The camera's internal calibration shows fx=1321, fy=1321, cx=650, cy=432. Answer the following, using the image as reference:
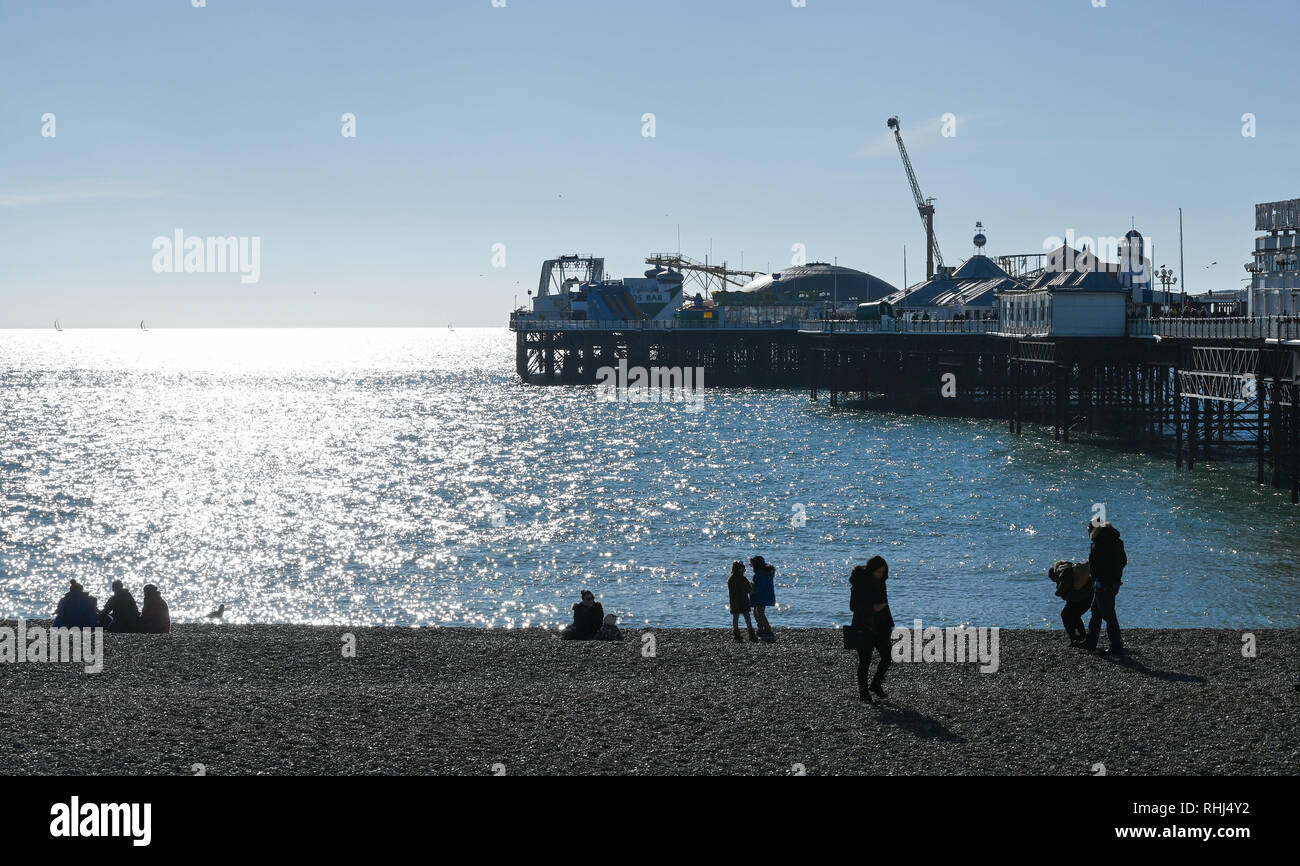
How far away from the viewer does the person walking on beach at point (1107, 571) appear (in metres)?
14.7

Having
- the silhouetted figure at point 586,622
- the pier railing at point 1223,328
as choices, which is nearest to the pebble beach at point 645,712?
the silhouetted figure at point 586,622

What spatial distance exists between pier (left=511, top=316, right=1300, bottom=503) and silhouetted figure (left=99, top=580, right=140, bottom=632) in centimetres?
3152

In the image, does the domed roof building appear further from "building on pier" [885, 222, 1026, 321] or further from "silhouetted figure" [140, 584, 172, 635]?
"silhouetted figure" [140, 584, 172, 635]

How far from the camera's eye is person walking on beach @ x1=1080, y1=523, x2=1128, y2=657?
14.7 metres

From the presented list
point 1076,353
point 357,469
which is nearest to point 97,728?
point 357,469

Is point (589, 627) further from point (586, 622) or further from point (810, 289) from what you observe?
point (810, 289)

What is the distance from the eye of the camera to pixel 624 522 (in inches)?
1532

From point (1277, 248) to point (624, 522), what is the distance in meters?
59.3

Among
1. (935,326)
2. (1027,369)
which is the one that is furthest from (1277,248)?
(935,326)

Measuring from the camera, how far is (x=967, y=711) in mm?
12922

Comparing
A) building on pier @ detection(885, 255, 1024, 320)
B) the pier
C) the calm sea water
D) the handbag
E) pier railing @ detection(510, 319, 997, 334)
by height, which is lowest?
the calm sea water

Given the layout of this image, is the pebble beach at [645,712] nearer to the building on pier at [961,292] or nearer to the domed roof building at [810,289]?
the building on pier at [961,292]

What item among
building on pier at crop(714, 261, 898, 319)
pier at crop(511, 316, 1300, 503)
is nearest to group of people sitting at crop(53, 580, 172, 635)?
pier at crop(511, 316, 1300, 503)

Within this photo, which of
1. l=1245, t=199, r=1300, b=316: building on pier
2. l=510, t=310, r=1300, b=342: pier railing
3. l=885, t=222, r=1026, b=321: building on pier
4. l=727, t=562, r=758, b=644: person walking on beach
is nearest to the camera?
l=727, t=562, r=758, b=644: person walking on beach
